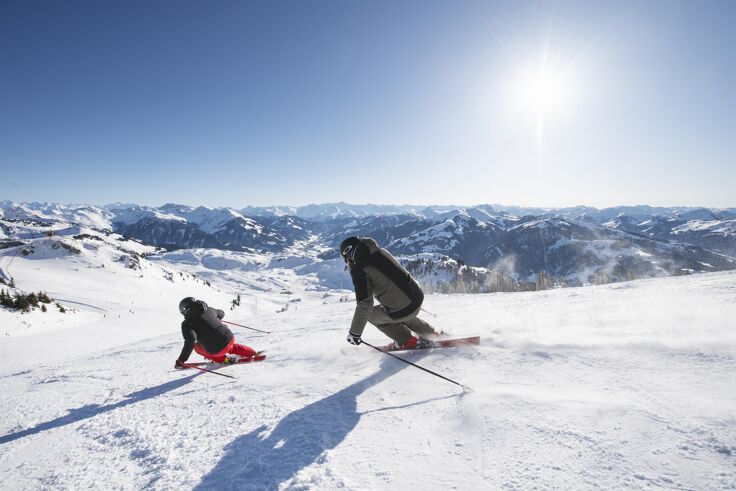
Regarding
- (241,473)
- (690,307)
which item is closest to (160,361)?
(241,473)

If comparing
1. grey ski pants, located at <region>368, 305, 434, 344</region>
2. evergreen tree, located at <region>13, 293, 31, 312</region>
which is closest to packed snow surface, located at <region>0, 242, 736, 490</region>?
grey ski pants, located at <region>368, 305, 434, 344</region>

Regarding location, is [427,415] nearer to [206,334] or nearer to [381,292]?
[381,292]

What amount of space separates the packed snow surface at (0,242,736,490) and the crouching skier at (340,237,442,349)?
65cm

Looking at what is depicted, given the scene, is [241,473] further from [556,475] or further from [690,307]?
[690,307]

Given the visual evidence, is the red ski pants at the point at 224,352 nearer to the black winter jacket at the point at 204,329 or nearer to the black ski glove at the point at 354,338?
the black winter jacket at the point at 204,329

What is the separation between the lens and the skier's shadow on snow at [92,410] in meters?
5.60

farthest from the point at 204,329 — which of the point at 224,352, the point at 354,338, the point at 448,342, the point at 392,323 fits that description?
the point at 448,342

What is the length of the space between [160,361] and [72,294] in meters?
60.4

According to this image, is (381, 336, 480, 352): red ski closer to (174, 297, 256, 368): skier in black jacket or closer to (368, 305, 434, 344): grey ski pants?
(368, 305, 434, 344): grey ski pants

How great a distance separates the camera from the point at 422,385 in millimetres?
5508

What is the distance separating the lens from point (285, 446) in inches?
165

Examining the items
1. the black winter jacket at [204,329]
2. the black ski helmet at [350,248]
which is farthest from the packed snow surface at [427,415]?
the black ski helmet at [350,248]

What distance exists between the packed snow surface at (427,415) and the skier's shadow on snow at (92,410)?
0.04 metres

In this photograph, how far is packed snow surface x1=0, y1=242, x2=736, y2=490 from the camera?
3.35m
